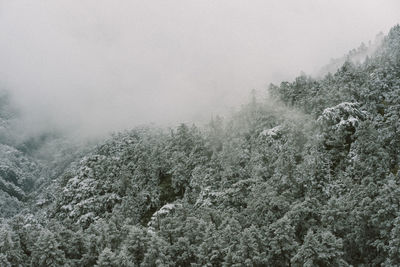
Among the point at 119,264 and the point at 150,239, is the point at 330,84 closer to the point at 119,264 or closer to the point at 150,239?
the point at 150,239

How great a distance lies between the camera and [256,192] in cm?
9719

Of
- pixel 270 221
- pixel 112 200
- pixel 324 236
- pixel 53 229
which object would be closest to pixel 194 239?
pixel 270 221

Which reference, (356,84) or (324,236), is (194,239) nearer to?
(324,236)

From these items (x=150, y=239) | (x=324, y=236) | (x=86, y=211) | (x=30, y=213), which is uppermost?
(x=30, y=213)

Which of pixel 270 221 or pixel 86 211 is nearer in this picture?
pixel 270 221

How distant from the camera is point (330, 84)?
13588 cm

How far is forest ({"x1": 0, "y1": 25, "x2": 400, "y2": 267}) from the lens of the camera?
68438 millimetres

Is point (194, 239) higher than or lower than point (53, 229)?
lower

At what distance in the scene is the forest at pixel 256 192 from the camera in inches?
2694

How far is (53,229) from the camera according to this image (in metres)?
98.4

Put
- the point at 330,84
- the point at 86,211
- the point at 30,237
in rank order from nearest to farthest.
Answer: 1. the point at 30,237
2. the point at 330,84
3. the point at 86,211

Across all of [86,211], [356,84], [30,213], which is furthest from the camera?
[30,213]

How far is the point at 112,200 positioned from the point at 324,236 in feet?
318

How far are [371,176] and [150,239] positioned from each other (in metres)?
47.3
